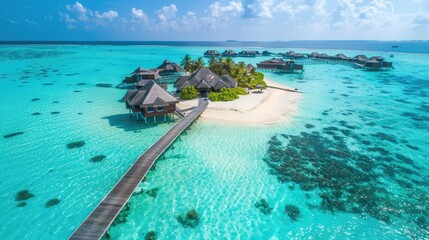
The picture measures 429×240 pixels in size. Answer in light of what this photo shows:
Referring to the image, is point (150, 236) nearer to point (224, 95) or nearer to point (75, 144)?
point (75, 144)

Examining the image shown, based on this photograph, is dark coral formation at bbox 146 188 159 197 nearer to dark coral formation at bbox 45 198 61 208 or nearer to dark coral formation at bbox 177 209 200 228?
dark coral formation at bbox 177 209 200 228

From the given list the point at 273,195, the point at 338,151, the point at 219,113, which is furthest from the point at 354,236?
the point at 219,113

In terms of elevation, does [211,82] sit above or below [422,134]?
above

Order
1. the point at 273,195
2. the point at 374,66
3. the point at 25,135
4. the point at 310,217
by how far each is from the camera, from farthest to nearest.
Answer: the point at 374,66
the point at 25,135
the point at 273,195
the point at 310,217

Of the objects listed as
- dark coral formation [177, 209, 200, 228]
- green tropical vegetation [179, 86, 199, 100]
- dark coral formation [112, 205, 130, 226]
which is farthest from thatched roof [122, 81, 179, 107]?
dark coral formation [177, 209, 200, 228]

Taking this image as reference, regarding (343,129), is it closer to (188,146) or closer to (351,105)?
(351,105)

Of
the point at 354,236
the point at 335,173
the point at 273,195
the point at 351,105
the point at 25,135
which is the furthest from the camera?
the point at 351,105

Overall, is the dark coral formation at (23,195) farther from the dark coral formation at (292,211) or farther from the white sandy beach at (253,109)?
the white sandy beach at (253,109)
